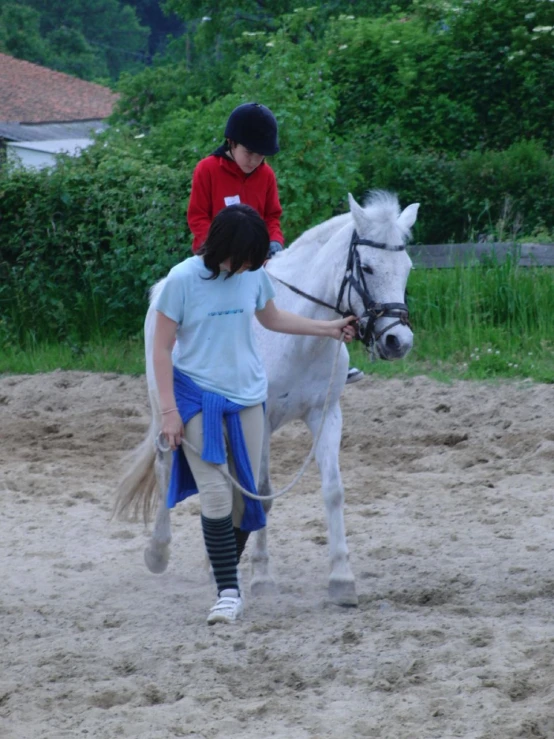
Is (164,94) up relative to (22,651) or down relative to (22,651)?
up

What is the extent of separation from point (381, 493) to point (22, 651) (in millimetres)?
2890

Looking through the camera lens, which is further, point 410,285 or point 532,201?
point 532,201

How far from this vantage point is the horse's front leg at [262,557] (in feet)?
16.5

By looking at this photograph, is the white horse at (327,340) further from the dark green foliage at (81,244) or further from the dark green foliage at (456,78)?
the dark green foliage at (456,78)

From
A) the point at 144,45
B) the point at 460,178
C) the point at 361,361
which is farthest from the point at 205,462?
the point at 144,45

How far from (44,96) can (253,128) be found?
111ft

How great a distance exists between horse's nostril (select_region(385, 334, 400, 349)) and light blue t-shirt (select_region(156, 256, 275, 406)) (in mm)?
561

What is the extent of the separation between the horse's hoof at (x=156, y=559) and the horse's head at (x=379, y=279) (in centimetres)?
131

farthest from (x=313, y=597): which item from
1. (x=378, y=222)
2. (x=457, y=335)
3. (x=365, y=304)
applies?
(x=457, y=335)

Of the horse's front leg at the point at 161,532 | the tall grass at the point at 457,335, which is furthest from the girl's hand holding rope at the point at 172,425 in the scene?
the tall grass at the point at 457,335

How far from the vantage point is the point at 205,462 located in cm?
437

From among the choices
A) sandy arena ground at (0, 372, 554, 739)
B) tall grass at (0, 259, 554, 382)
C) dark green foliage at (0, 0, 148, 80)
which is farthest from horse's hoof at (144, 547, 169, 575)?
dark green foliage at (0, 0, 148, 80)

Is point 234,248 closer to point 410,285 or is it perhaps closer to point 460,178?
point 410,285

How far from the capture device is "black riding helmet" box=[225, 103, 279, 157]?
5.04 metres
